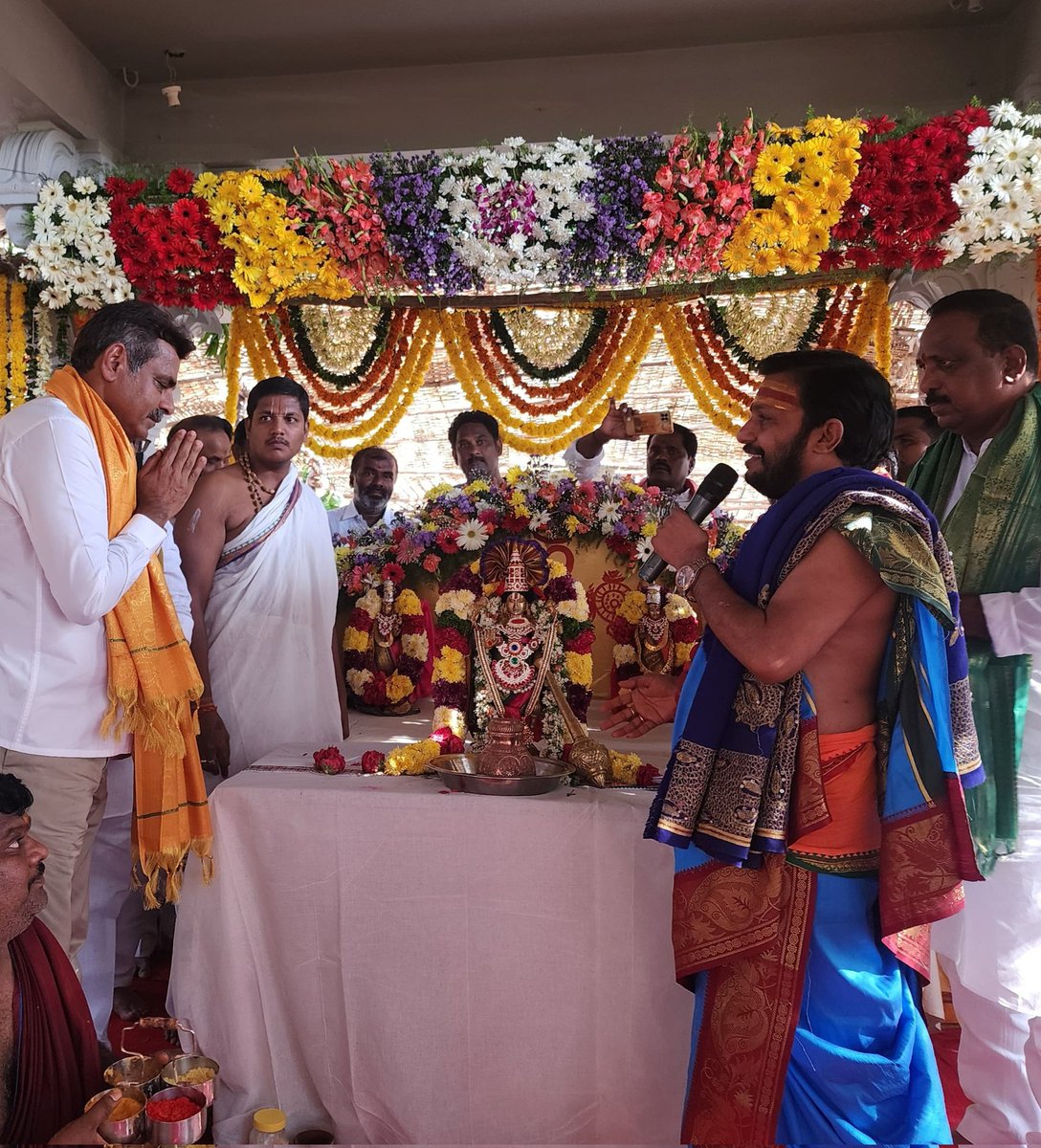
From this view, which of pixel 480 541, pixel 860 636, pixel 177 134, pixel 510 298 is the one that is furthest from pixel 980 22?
pixel 860 636

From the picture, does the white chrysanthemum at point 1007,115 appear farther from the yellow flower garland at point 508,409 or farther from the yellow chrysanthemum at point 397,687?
the yellow chrysanthemum at point 397,687

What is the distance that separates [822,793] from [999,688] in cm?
104

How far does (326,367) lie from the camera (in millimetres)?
6492

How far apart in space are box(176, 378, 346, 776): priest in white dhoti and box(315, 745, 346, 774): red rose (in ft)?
2.88

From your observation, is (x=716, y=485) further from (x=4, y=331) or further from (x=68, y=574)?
(x=4, y=331)

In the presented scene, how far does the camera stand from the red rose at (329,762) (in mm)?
2744

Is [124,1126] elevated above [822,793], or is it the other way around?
[822,793]

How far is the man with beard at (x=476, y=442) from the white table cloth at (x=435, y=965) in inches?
135

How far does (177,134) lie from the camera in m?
6.46

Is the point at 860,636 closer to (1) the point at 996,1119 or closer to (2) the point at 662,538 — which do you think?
(2) the point at 662,538

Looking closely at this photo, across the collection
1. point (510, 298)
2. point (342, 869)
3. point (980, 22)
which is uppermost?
point (980, 22)

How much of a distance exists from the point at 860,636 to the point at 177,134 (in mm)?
6332

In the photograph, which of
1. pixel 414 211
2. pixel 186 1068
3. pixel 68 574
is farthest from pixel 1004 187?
pixel 186 1068

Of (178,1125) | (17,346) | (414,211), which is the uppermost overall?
(414,211)
